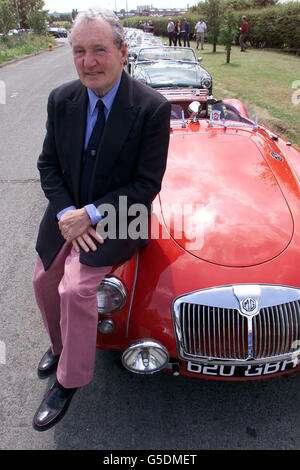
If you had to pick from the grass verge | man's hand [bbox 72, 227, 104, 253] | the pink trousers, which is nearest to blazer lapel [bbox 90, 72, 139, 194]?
man's hand [bbox 72, 227, 104, 253]

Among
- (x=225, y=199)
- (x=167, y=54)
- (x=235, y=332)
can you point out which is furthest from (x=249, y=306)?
(x=167, y=54)

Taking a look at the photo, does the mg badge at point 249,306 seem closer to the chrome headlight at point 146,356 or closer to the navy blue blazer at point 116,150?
the chrome headlight at point 146,356

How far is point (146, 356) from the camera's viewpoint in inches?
74.4

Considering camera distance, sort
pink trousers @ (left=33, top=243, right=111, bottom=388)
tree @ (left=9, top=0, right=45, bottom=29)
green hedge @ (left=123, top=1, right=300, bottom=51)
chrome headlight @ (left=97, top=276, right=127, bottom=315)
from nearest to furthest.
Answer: pink trousers @ (left=33, top=243, right=111, bottom=388)
chrome headlight @ (left=97, top=276, right=127, bottom=315)
green hedge @ (left=123, top=1, right=300, bottom=51)
tree @ (left=9, top=0, right=45, bottom=29)

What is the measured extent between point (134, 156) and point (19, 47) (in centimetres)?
2761

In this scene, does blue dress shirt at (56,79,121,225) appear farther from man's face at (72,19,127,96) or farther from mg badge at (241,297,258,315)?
mg badge at (241,297,258,315)

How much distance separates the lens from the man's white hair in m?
1.65

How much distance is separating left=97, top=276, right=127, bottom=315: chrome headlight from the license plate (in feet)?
1.53

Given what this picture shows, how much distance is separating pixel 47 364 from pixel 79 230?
920 millimetres

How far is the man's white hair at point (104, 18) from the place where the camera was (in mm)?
1652

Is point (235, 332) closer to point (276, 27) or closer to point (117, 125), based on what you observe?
point (117, 125)

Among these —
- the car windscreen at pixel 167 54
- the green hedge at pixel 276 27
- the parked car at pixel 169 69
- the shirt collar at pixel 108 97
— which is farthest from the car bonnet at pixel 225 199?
the green hedge at pixel 276 27
